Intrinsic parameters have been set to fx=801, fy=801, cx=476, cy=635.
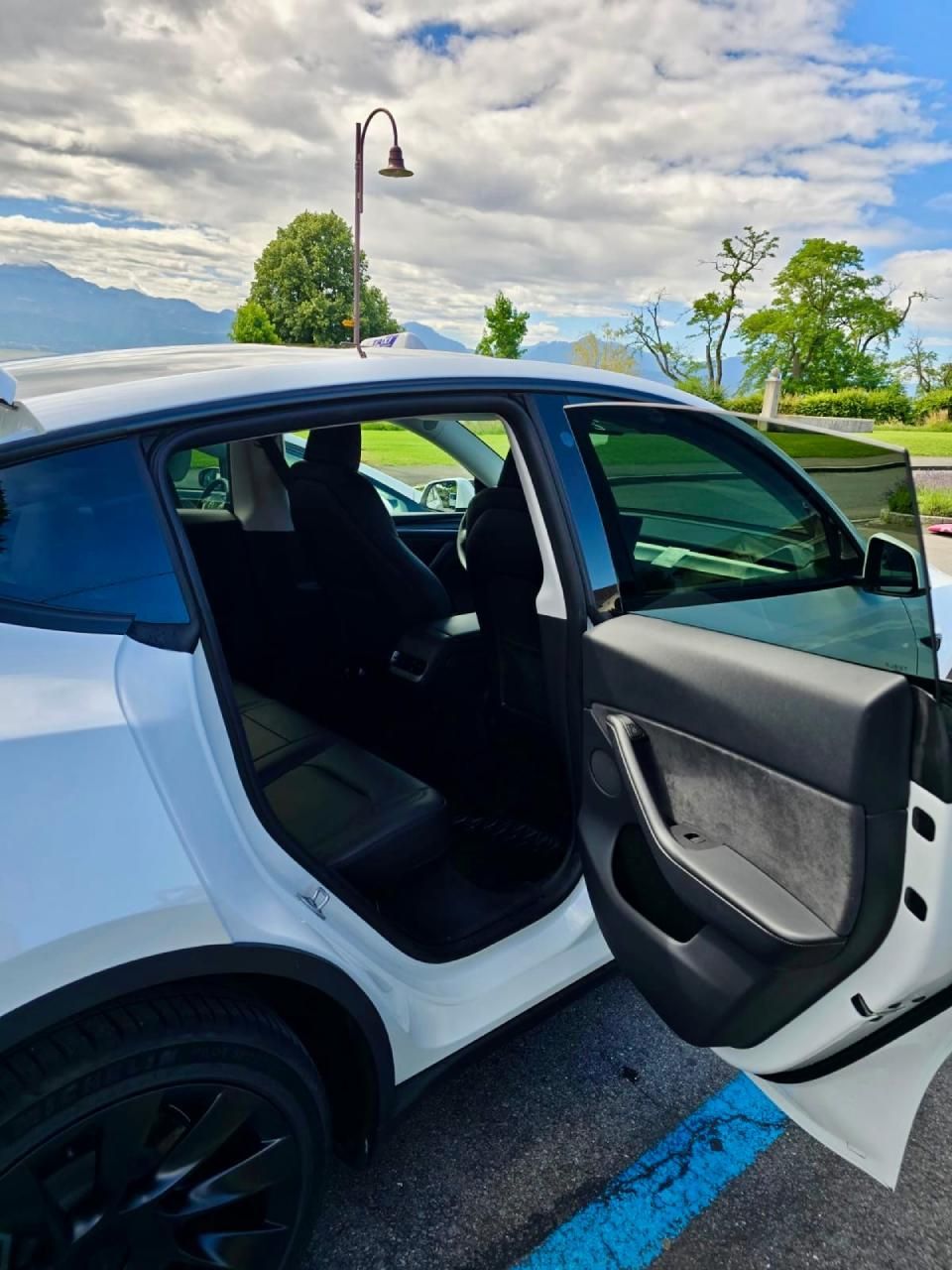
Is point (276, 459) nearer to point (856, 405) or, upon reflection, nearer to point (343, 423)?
point (343, 423)

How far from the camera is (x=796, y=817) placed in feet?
3.59

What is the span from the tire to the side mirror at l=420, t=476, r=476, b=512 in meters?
2.73

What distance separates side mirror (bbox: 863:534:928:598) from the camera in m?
1.24

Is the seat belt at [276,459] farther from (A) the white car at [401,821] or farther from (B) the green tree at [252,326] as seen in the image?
(B) the green tree at [252,326]

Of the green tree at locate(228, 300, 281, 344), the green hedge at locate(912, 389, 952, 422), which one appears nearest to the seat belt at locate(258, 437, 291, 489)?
the green hedge at locate(912, 389, 952, 422)

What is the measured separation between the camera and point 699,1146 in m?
1.72

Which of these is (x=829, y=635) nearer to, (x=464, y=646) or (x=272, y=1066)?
(x=272, y=1066)

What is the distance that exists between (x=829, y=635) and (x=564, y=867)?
0.77 meters

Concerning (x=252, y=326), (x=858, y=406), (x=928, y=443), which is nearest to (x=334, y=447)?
(x=928, y=443)

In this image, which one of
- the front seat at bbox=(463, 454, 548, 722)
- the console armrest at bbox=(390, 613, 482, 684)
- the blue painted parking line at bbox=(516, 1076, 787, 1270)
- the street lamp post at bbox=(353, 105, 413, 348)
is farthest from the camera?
the street lamp post at bbox=(353, 105, 413, 348)

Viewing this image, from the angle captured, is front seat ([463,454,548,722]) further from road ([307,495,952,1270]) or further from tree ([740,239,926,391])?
tree ([740,239,926,391])

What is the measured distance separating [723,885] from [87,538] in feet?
3.39

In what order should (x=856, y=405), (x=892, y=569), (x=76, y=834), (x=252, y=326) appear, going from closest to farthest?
(x=76, y=834)
(x=892, y=569)
(x=856, y=405)
(x=252, y=326)

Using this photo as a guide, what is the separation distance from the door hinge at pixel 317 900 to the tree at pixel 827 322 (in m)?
44.3
